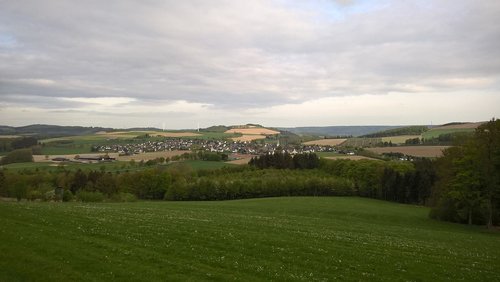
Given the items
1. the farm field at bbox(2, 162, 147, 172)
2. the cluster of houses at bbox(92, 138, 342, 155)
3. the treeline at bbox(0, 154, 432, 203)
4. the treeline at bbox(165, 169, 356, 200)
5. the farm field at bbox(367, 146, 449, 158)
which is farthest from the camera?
the cluster of houses at bbox(92, 138, 342, 155)

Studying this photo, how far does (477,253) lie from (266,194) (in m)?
72.1

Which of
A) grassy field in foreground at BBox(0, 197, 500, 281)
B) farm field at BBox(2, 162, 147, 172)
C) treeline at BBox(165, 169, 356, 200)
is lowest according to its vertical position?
treeline at BBox(165, 169, 356, 200)

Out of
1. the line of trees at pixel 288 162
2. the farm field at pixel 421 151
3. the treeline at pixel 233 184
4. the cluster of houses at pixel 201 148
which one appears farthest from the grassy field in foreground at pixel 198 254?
the cluster of houses at pixel 201 148

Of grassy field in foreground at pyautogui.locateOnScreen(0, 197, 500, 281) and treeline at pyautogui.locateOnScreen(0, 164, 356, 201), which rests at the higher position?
grassy field in foreground at pyautogui.locateOnScreen(0, 197, 500, 281)

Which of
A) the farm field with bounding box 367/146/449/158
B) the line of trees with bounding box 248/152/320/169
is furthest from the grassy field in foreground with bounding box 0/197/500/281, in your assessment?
the farm field with bounding box 367/146/449/158

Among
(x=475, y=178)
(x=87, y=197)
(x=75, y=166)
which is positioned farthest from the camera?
(x=75, y=166)

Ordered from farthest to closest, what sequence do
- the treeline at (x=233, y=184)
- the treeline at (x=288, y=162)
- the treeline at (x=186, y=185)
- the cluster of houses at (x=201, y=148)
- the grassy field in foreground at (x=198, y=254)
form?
1. the cluster of houses at (x=201, y=148)
2. the treeline at (x=288, y=162)
3. the treeline at (x=186, y=185)
4. the treeline at (x=233, y=184)
5. the grassy field in foreground at (x=198, y=254)

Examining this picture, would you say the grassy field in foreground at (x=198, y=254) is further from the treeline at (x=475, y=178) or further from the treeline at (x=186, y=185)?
the treeline at (x=186, y=185)

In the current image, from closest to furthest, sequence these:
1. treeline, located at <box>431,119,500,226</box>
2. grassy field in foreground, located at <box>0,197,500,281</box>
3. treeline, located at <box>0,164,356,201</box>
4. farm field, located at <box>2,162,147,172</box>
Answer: grassy field in foreground, located at <box>0,197,500,281</box> → treeline, located at <box>431,119,500,226</box> → treeline, located at <box>0,164,356,201</box> → farm field, located at <box>2,162,147,172</box>

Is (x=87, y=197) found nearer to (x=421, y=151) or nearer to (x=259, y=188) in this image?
(x=259, y=188)

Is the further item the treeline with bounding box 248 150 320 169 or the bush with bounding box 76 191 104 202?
the treeline with bounding box 248 150 320 169

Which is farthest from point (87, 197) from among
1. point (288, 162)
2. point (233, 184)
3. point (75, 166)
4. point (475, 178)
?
point (288, 162)

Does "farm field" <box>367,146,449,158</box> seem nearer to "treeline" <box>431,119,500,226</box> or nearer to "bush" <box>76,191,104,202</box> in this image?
"treeline" <box>431,119,500,226</box>

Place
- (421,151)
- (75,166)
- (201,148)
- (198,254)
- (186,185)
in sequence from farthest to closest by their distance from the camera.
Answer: (201,148)
(421,151)
(75,166)
(186,185)
(198,254)
